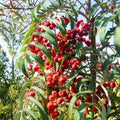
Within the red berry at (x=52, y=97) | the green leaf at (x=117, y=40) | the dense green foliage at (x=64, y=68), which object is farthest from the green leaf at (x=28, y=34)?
the green leaf at (x=117, y=40)

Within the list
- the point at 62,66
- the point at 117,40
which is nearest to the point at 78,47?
the point at 62,66

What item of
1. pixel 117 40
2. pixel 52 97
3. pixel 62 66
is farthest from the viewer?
pixel 62 66

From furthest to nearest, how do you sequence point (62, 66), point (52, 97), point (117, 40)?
point (62, 66), point (52, 97), point (117, 40)

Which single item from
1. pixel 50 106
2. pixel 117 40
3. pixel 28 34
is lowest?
pixel 50 106

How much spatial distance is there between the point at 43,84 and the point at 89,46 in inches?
12.4

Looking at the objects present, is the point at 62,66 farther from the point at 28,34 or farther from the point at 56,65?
the point at 28,34

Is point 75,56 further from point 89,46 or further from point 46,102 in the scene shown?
point 46,102

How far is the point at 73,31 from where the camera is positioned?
1.00m

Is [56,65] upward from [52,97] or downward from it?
upward

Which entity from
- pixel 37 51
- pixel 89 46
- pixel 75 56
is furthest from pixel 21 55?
pixel 89 46

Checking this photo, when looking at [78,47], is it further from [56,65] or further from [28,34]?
[28,34]

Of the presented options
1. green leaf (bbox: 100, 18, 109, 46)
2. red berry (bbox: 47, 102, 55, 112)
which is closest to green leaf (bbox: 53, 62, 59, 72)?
red berry (bbox: 47, 102, 55, 112)

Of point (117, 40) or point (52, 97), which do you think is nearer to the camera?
point (117, 40)

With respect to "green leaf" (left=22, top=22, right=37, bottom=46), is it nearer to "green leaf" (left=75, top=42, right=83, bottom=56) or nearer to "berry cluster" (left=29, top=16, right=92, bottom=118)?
"berry cluster" (left=29, top=16, right=92, bottom=118)
